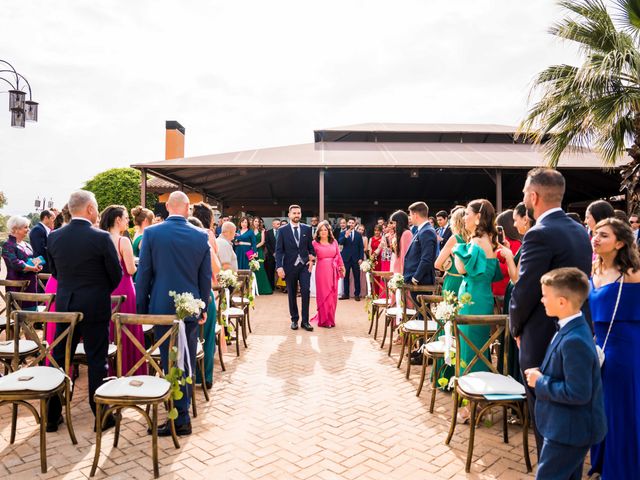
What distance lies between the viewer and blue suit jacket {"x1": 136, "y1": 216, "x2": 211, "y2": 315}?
404 centimetres

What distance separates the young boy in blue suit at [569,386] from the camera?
7.66 ft

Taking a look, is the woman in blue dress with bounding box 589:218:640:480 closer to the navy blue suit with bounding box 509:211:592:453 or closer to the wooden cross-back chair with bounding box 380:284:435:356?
the navy blue suit with bounding box 509:211:592:453

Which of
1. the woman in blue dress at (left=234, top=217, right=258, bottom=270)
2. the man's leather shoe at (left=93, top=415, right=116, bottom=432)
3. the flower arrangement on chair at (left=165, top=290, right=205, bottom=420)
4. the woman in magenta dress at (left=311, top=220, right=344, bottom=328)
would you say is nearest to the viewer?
the flower arrangement on chair at (left=165, top=290, right=205, bottom=420)

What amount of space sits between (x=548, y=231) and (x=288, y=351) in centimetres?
473

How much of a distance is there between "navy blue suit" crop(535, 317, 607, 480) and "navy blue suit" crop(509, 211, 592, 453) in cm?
48

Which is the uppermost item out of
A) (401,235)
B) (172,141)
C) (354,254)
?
(172,141)

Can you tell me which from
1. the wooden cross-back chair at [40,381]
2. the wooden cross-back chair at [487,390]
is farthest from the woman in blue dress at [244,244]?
the wooden cross-back chair at [487,390]

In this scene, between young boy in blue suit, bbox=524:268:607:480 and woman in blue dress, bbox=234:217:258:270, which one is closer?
young boy in blue suit, bbox=524:268:607:480

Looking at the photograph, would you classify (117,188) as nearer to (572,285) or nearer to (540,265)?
(540,265)

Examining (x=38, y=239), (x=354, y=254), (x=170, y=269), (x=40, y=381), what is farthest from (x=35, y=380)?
(x=354, y=254)

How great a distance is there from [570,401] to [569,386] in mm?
76

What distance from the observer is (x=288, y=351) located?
685 centimetres

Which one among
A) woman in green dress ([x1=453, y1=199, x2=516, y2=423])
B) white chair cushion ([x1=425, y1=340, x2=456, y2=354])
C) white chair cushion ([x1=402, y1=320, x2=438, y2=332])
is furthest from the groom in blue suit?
woman in green dress ([x1=453, y1=199, x2=516, y2=423])

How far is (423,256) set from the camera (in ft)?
19.8
